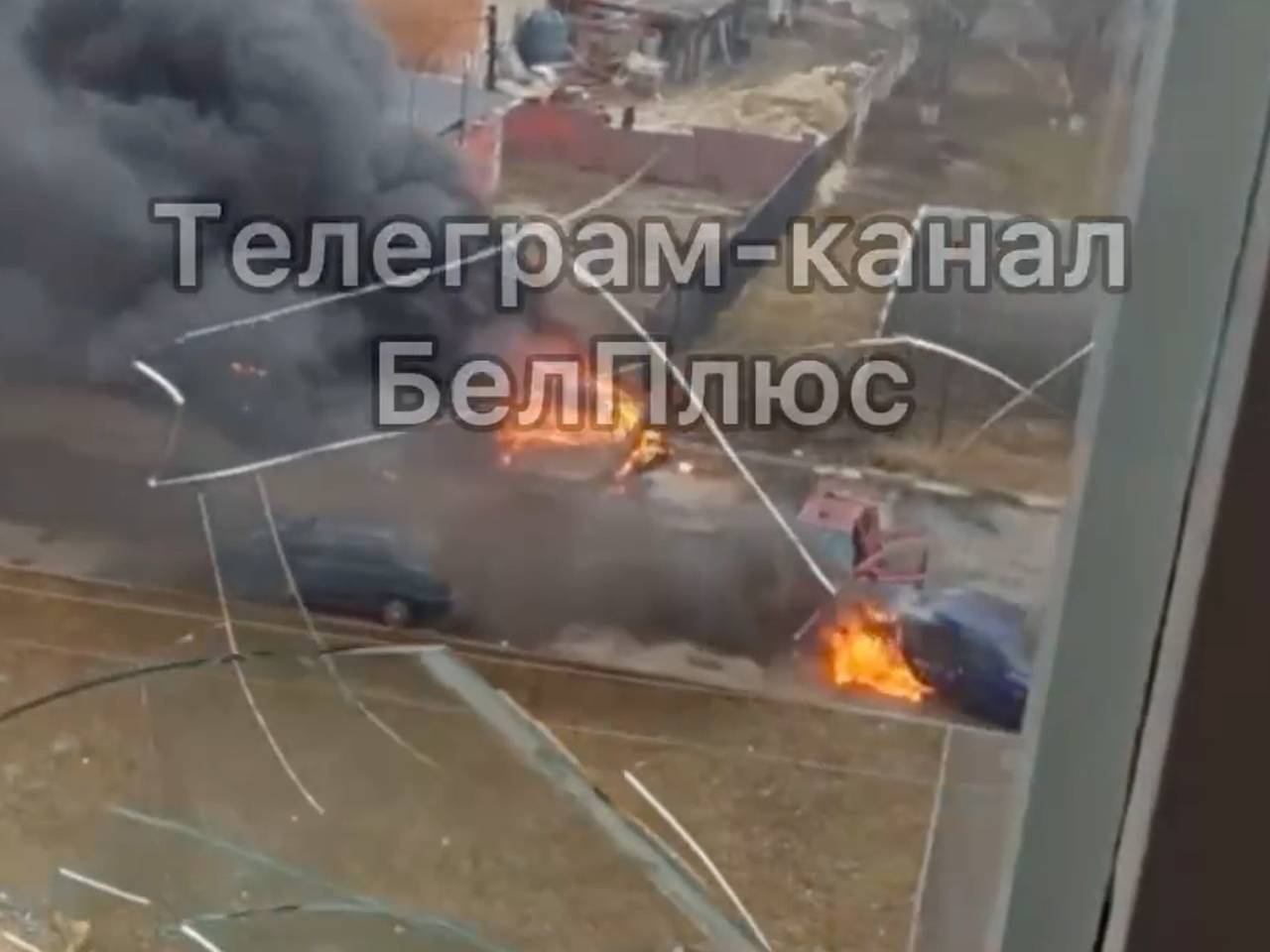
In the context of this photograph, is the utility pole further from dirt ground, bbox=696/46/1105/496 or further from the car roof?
the car roof

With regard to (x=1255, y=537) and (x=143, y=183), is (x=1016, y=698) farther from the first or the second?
(x=143, y=183)

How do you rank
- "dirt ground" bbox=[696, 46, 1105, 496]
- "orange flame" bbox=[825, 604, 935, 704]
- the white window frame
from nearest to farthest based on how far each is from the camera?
the white window frame
"dirt ground" bbox=[696, 46, 1105, 496]
"orange flame" bbox=[825, 604, 935, 704]

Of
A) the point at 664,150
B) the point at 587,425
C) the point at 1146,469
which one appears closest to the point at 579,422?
the point at 587,425

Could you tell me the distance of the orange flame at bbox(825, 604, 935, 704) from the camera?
0.71m

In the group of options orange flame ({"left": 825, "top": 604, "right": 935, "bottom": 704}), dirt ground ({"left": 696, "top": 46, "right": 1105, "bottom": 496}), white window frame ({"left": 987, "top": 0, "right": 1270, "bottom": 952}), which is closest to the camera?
white window frame ({"left": 987, "top": 0, "right": 1270, "bottom": 952})

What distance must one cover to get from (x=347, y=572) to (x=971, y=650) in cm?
30

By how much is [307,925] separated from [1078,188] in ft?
1.72

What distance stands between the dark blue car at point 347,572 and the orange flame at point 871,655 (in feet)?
0.62

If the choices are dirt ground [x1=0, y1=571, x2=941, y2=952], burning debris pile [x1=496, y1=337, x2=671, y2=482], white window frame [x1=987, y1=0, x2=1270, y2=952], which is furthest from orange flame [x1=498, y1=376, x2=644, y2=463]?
white window frame [x1=987, y1=0, x2=1270, y2=952]

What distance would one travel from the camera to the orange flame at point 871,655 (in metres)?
0.71

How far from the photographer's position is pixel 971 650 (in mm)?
693

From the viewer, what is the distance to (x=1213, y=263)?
0.50m

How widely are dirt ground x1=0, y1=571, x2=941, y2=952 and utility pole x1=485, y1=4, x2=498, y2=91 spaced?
0.28m

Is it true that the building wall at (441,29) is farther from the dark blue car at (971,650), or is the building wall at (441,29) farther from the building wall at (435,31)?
the dark blue car at (971,650)
